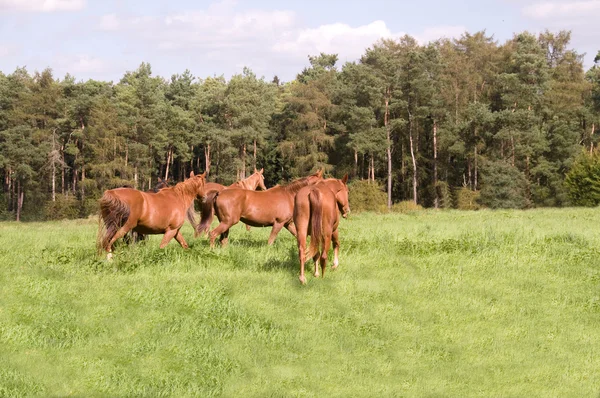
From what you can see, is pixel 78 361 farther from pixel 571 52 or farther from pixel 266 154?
pixel 571 52

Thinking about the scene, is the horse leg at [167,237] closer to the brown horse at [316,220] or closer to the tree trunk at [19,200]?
the brown horse at [316,220]

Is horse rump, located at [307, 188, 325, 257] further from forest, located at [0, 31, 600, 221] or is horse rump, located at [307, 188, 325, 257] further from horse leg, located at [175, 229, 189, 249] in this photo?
forest, located at [0, 31, 600, 221]

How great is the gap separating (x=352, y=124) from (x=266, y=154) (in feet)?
46.8

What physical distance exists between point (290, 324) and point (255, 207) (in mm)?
5277

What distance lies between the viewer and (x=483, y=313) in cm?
1182

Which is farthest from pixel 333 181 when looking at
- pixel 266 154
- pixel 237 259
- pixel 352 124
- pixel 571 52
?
pixel 571 52

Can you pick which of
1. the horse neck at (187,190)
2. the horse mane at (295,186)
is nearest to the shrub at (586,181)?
the horse mane at (295,186)

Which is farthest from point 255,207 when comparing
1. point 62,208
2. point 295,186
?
point 62,208

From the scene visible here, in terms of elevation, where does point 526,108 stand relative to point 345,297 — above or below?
above

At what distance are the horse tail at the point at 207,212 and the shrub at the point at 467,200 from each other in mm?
48065

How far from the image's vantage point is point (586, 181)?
46.8 metres

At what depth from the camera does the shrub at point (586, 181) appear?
46.0m

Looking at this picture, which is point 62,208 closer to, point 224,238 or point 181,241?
point 224,238

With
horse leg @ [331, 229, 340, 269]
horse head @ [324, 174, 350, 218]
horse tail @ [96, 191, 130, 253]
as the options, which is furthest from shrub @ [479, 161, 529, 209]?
horse tail @ [96, 191, 130, 253]
